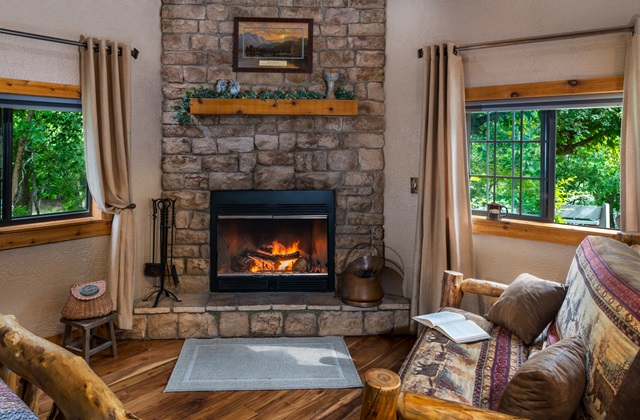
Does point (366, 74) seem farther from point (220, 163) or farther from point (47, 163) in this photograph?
point (47, 163)

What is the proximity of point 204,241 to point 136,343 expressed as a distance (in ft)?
3.08

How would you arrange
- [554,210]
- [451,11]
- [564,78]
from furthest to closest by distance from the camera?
[451,11] → [554,210] → [564,78]

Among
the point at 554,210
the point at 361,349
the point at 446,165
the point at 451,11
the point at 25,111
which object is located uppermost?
the point at 451,11

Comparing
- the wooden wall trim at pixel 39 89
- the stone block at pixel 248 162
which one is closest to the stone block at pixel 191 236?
the stone block at pixel 248 162

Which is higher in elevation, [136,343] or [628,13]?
[628,13]

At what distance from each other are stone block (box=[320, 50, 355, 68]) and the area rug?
219 cm

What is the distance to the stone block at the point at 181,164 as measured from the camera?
4.14 m

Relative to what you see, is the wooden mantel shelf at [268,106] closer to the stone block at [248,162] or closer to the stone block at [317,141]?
the stone block at [317,141]

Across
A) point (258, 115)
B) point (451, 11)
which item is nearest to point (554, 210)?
point (451, 11)

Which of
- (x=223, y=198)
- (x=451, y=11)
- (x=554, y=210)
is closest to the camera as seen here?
(x=554, y=210)

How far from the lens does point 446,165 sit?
3801 mm

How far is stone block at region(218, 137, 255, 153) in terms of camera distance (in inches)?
164

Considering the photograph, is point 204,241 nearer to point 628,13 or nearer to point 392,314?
point 392,314

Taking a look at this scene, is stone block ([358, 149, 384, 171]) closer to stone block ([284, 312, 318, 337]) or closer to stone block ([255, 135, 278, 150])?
stone block ([255, 135, 278, 150])
